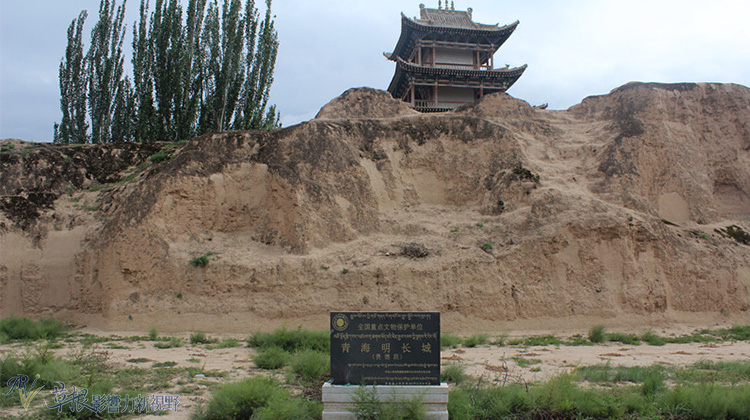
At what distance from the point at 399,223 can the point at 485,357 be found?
6140 millimetres

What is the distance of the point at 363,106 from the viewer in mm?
18547

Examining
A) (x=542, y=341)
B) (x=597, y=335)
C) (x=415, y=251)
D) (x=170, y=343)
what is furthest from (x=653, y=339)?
(x=170, y=343)

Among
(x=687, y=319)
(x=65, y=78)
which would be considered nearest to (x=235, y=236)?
(x=687, y=319)

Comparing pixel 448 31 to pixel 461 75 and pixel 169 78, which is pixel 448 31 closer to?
pixel 461 75

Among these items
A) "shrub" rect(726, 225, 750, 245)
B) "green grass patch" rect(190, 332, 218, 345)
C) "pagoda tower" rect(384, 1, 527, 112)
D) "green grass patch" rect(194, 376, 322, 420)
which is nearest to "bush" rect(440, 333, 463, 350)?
"green grass patch" rect(190, 332, 218, 345)

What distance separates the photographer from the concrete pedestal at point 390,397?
Answer: 553 centimetres

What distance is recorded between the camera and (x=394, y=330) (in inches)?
226

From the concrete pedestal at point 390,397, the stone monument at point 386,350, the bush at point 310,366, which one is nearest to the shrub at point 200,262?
the bush at point 310,366

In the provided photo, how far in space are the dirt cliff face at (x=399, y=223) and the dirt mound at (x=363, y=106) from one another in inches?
3.9

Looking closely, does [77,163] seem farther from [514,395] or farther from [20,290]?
[514,395]

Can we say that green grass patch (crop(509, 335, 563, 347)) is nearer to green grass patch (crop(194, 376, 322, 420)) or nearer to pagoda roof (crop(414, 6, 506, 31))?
green grass patch (crop(194, 376, 322, 420))

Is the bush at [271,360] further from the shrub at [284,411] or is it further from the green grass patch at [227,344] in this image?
the shrub at [284,411]

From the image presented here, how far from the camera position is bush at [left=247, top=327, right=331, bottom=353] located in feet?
33.6

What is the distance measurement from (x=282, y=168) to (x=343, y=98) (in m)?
4.70
